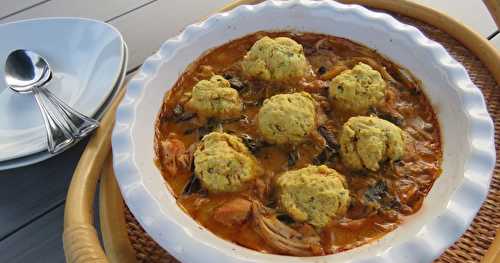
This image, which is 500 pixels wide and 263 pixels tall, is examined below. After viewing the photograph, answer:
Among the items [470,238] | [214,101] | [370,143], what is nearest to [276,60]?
[214,101]

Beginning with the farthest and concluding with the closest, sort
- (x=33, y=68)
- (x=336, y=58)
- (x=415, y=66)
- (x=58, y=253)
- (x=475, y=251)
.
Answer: (x=33, y=68)
(x=336, y=58)
(x=415, y=66)
(x=58, y=253)
(x=475, y=251)

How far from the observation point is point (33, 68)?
2.20 meters

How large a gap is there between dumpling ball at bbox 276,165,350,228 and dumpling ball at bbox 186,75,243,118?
430 millimetres

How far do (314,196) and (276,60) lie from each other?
0.67m

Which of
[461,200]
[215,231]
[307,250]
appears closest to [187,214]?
[215,231]

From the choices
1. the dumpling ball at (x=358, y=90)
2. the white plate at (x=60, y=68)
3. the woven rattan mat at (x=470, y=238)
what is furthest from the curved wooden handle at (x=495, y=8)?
the white plate at (x=60, y=68)

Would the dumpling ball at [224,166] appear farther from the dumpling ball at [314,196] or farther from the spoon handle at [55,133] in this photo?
the spoon handle at [55,133]

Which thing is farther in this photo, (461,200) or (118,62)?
(118,62)

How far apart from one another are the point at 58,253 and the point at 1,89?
97 cm

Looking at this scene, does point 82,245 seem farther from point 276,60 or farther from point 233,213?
point 276,60

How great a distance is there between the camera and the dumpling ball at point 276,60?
6.16 feet

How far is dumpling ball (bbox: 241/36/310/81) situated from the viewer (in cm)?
188

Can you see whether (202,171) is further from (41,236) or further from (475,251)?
(475,251)

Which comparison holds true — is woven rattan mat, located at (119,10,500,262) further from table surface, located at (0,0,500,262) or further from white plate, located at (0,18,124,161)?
white plate, located at (0,18,124,161)
